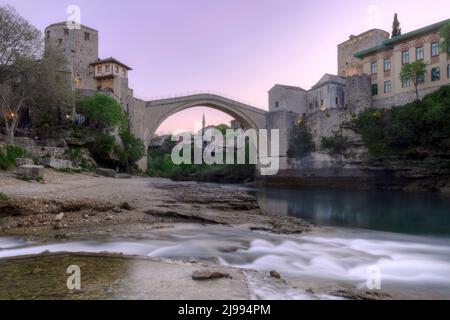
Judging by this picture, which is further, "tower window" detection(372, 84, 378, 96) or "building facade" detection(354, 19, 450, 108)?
"tower window" detection(372, 84, 378, 96)

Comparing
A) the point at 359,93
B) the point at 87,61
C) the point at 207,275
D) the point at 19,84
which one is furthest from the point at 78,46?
the point at 207,275

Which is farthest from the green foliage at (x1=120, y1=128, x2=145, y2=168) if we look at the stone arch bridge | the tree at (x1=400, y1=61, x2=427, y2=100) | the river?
the tree at (x1=400, y1=61, x2=427, y2=100)

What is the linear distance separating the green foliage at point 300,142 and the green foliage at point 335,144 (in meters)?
2.24

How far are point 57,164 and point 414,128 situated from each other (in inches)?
1081

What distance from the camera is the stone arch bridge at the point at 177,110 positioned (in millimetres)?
36656

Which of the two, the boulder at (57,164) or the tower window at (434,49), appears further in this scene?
the tower window at (434,49)

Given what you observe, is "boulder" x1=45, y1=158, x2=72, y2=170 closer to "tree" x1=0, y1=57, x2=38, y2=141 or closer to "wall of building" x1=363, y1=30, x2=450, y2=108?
"tree" x1=0, y1=57, x2=38, y2=141

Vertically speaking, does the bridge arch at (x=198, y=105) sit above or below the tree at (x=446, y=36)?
below

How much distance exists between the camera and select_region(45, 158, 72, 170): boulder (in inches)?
669

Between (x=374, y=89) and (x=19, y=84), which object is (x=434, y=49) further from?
(x=19, y=84)

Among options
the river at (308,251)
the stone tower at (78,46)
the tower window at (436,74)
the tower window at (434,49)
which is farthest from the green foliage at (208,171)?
the river at (308,251)

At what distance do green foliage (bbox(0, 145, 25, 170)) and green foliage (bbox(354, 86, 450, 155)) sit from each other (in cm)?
2838

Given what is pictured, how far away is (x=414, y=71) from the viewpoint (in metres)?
31.3

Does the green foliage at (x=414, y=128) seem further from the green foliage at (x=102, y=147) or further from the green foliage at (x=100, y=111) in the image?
the green foliage at (x=100, y=111)
